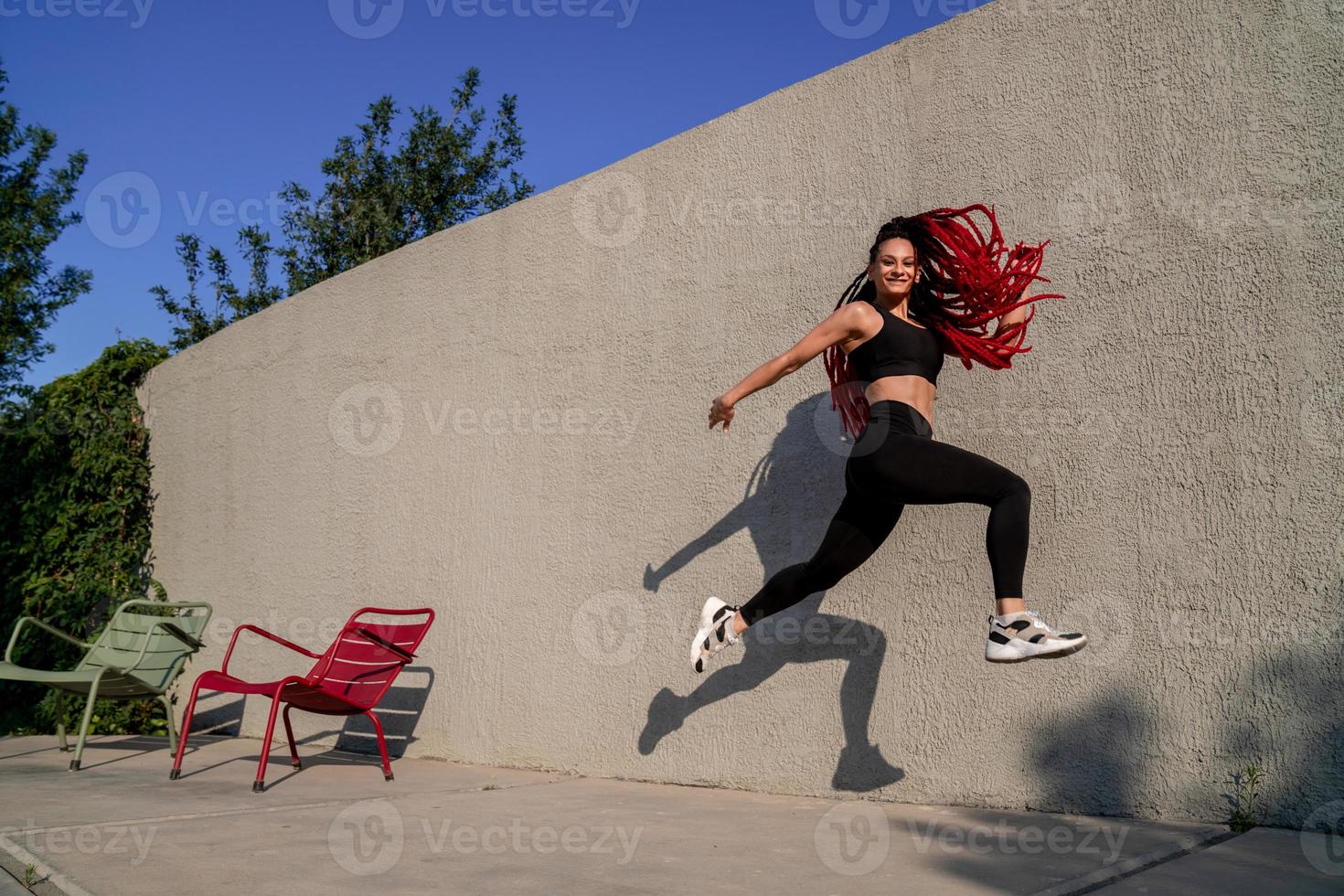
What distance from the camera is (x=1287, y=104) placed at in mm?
3150

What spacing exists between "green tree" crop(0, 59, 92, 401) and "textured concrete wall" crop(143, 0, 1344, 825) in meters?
10.2

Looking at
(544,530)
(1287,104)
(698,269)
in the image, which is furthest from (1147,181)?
(544,530)

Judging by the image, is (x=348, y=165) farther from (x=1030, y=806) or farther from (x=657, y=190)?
(x=1030, y=806)

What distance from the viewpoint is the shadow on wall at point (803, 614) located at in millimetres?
3998

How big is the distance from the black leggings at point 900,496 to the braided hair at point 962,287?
0.24 m

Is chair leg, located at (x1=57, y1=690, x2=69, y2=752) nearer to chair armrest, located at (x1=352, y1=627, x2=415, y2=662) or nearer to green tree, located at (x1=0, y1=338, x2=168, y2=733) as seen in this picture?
green tree, located at (x1=0, y1=338, x2=168, y2=733)

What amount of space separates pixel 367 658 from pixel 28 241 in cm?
1222

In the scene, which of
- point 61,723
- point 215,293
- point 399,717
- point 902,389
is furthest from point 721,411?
point 215,293

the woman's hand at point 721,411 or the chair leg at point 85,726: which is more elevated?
the woman's hand at point 721,411

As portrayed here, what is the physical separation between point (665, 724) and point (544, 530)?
49.6 inches

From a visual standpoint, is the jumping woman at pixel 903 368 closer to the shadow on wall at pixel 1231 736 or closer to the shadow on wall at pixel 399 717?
the shadow on wall at pixel 1231 736

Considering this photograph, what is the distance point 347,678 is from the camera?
17.7ft

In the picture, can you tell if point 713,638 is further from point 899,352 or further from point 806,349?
point 899,352

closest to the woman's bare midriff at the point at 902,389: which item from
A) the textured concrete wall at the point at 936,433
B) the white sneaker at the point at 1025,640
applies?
the textured concrete wall at the point at 936,433
